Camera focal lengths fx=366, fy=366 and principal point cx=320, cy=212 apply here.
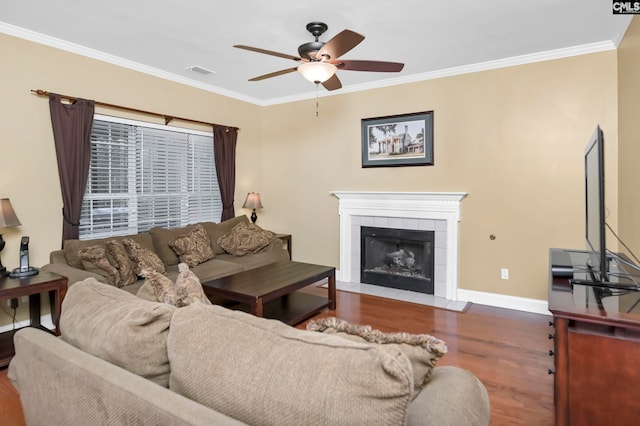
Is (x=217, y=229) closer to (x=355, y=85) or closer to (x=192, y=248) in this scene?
(x=192, y=248)

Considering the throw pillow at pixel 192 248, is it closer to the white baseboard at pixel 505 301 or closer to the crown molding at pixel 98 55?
the crown molding at pixel 98 55

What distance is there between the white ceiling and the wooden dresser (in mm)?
2367

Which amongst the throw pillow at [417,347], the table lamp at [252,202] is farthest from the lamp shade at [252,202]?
the throw pillow at [417,347]

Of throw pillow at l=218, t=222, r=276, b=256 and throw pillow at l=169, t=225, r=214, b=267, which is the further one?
throw pillow at l=218, t=222, r=276, b=256

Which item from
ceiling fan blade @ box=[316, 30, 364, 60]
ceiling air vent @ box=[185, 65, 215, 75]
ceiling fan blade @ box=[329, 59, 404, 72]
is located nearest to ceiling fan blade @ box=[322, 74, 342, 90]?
ceiling fan blade @ box=[329, 59, 404, 72]

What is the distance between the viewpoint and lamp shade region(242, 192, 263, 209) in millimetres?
5348

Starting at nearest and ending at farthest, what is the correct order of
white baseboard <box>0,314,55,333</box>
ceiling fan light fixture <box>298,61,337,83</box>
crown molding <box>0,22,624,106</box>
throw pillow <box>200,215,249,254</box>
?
1. ceiling fan light fixture <box>298,61,337,83</box>
2. white baseboard <box>0,314,55,333</box>
3. crown molding <box>0,22,624,106</box>
4. throw pillow <box>200,215,249,254</box>

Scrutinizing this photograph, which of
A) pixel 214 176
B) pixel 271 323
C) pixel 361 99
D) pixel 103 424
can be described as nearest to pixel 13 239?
pixel 214 176

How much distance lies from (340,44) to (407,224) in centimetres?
266

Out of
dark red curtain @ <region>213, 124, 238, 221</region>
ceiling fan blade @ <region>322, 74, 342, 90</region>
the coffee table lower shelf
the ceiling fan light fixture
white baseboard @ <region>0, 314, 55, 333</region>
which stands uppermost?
ceiling fan blade @ <region>322, 74, 342, 90</region>

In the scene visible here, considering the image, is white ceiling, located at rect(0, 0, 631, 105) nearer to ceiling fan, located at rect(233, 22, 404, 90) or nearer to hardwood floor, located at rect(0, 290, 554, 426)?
ceiling fan, located at rect(233, 22, 404, 90)

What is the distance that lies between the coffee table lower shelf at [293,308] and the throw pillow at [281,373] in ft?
7.62

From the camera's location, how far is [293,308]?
12.1 ft

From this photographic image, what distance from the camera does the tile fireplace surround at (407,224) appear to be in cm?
429
